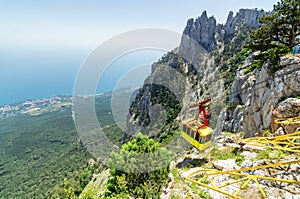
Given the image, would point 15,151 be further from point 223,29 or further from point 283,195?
point 283,195

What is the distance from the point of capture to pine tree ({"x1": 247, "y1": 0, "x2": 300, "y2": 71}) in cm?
1412

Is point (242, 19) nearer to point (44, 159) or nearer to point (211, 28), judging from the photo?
point (211, 28)

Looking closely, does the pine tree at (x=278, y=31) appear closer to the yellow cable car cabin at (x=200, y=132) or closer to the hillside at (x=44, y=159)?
the yellow cable car cabin at (x=200, y=132)

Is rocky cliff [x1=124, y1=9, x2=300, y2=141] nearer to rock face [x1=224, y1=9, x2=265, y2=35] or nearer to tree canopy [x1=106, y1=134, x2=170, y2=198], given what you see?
rock face [x1=224, y1=9, x2=265, y2=35]

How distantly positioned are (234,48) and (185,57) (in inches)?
678

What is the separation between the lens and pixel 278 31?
1521 centimetres

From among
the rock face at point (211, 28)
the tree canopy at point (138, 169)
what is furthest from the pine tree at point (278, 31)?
the rock face at point (211, 28)

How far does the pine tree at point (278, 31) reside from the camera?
46.3ft

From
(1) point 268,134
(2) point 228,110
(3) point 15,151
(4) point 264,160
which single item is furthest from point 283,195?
(3) point 15,151

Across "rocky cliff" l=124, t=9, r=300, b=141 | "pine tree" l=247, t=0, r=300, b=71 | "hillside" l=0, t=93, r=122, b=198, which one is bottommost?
"hillside" l=0, t=93, r=122, b=198

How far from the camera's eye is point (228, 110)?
21.3 m

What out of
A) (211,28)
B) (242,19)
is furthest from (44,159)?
(242,19)

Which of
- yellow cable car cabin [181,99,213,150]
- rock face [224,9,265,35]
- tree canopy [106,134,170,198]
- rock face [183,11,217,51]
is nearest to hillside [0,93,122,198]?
tree canopy [106,134,170,198]

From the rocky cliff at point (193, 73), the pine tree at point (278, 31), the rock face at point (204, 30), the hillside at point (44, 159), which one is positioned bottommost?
the hillside at point (44, 159)
